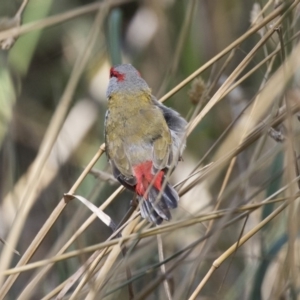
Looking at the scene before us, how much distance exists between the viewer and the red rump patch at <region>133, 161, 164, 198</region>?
2346mm

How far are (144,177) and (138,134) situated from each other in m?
0.26

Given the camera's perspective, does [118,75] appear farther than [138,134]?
Yes

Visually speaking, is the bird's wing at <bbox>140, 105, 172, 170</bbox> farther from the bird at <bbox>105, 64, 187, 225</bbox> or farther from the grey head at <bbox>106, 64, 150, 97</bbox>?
the grey head at <bbox>106, 64, 150, 97</bbox>

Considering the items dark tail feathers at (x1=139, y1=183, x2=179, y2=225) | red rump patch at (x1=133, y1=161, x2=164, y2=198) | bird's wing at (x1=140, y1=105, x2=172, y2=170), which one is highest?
bird's wing at (x1=140, y1=105, x2=172, y2=170)

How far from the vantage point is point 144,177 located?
8.06 ft

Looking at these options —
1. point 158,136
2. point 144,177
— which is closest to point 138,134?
point 158,136

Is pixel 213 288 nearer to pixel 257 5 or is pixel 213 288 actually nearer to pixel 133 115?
pixel 133 115

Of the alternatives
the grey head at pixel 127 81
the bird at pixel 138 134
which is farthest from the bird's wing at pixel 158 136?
the grey head at pixel 127 81

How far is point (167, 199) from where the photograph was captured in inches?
83.8

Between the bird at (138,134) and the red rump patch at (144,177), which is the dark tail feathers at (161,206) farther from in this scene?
the red rump patch at (144,177)

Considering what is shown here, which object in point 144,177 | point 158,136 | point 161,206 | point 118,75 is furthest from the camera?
point 118,75

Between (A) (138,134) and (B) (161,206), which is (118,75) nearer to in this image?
(A) (138,134)

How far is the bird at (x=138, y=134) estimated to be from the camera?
2424 millimetres

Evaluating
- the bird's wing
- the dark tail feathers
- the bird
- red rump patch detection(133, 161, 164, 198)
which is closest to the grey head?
the bird
